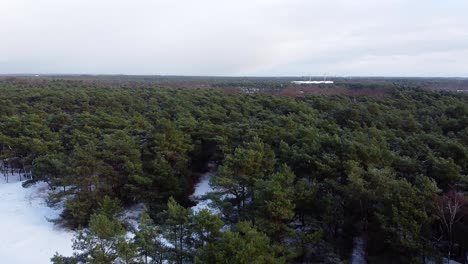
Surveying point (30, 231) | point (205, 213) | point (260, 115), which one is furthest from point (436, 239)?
point (260, 115)

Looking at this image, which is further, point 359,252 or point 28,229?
point 28,229

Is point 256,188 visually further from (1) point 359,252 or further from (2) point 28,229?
(2) point 28,229

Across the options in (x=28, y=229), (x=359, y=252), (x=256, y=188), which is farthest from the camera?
(x=28, y=229)

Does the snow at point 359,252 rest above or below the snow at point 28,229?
above

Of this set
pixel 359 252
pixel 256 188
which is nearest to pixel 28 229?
pixel 256 188

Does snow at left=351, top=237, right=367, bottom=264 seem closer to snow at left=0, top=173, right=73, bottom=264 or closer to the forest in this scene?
the forest

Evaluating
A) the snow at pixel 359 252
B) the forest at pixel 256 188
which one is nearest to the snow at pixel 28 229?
the forest at pixel 256 188

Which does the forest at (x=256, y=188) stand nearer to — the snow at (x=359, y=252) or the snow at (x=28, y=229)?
the snow at (x=359, y=252)
